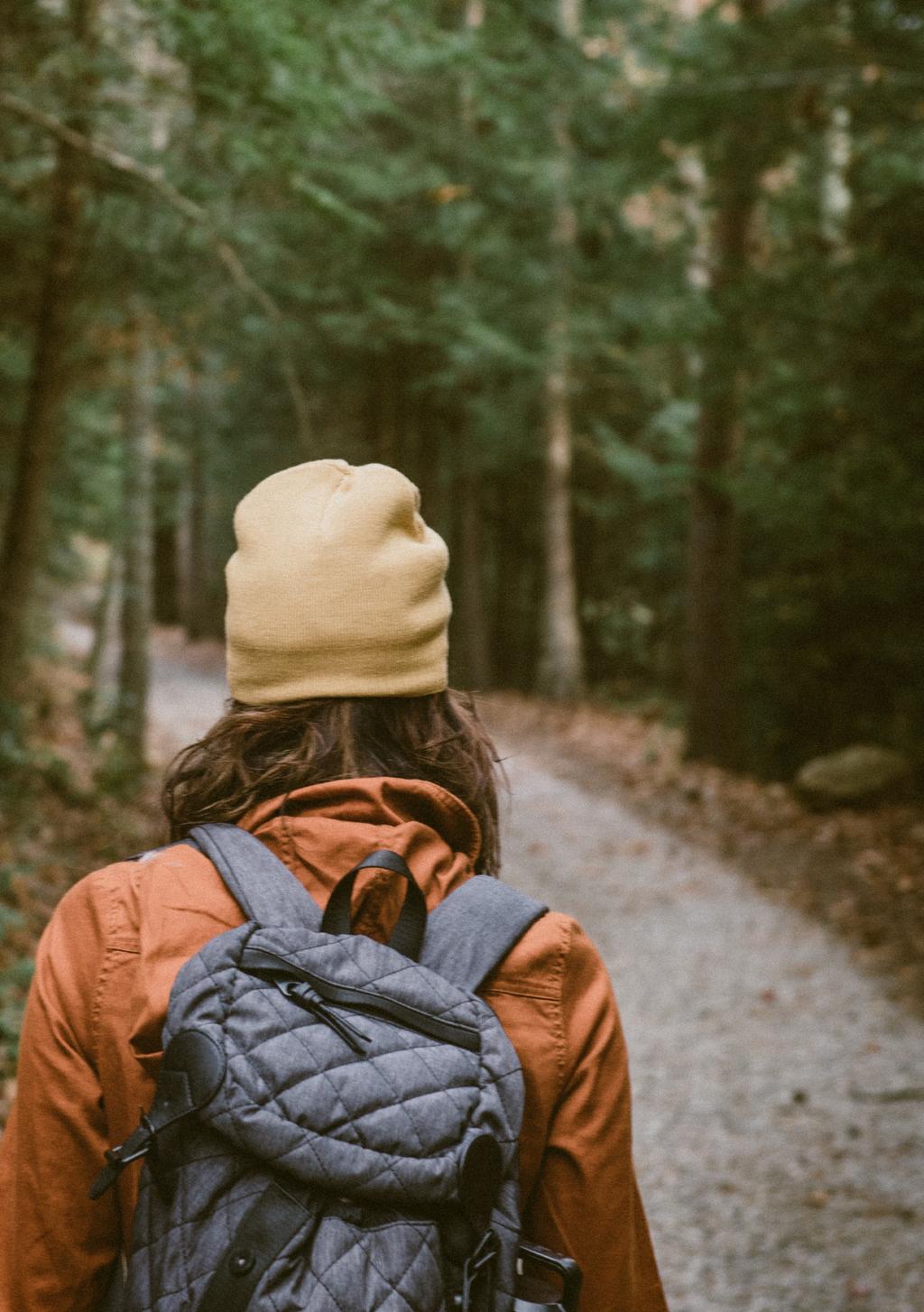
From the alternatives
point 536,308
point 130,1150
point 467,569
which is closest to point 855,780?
A: point 536,308

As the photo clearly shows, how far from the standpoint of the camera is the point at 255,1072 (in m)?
1.35

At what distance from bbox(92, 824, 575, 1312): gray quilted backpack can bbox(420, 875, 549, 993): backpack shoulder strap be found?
0.03ft

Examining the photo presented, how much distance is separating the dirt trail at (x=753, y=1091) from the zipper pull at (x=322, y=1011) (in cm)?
150

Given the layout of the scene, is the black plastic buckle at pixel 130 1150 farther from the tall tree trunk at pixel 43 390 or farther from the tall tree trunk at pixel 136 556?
the tall tree trunk at pixel 136 556

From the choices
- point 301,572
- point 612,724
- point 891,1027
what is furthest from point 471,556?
point 301,572

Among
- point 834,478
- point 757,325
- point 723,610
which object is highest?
point 757,325

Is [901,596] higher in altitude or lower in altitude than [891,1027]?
higher

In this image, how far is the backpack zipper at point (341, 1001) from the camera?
1.40 m

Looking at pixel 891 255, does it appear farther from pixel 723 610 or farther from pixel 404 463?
pixel 404 463

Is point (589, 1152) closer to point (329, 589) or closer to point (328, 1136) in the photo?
point (328, 1136)

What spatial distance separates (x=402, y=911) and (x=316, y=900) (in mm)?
115

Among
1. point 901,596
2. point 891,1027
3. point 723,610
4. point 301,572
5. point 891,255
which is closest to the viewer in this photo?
point 301,572

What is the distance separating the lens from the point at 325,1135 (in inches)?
52.2

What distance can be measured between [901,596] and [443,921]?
11234mm
